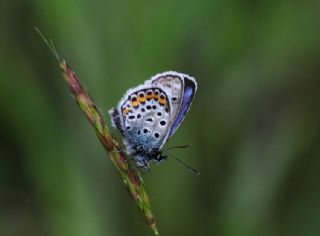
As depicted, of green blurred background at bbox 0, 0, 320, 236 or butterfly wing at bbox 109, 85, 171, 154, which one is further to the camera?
green blurred background at bbox 0, 0, 320, 236

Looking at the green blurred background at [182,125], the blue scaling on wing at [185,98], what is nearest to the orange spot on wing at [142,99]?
the blue scaling on wing at [185,98]

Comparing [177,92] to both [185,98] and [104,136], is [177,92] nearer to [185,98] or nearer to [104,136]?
[185,98]

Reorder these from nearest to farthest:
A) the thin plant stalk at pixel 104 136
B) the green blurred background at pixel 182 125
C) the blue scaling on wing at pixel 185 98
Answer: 1. the thin plant stalk at pixel 104 136
2. the blue scaling on wing at pixel 185 98
3. the green blurred background at pixel 182 125

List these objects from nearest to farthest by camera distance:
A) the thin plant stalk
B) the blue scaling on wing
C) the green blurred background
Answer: the thin plant stalk → the blue scaling on wing → the green blurred background

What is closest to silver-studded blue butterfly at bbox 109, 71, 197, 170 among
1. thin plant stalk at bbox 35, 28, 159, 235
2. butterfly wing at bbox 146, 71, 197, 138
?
butterfly wing at bbox 146, 71, 197, 138

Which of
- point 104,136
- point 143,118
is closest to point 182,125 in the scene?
point 143,118

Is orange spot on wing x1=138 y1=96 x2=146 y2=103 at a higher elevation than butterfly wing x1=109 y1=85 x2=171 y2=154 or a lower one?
higher

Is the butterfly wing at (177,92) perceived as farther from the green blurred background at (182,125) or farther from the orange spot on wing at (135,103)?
the green blurred background at (182,125)

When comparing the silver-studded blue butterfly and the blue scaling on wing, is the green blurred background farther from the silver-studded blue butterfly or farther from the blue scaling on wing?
the blue scaling on wing
